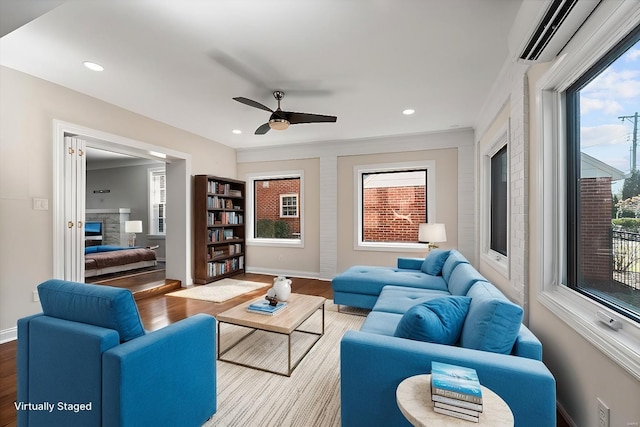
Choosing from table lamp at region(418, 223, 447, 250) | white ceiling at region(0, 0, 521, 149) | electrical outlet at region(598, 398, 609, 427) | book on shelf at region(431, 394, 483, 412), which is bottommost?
electrical outlet at region(598, 398, 609, 427)

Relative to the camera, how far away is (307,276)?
566 cm

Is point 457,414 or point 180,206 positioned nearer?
point 457,414

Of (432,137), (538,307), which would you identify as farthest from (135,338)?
(432,137)

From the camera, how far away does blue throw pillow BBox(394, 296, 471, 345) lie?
152cm

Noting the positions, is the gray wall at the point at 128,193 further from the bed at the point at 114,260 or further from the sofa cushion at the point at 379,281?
the sofa cushion at the point at 379,281

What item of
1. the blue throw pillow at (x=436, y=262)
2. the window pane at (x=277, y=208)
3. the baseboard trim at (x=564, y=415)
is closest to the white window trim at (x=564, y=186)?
the baseboard trim at (x=564, y=415)

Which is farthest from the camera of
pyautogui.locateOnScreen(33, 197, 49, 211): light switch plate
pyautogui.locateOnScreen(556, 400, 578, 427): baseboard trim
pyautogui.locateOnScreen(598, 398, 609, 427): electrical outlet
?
pyautogui.locateOnScreen(33, 197, 49, 211): light switch plate

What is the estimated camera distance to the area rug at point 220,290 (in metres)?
4.22

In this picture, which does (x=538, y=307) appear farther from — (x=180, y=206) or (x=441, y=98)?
(x=180, y=206)

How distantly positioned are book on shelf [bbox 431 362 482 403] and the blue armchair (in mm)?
1241

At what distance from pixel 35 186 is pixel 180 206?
6.73 ft

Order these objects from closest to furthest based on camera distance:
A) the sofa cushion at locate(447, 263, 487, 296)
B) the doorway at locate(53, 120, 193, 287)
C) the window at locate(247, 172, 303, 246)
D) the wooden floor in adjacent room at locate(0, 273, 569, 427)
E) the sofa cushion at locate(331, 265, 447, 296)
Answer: the wooden floor in adjacent room at locate(0, 273, 569, 427)
the sofa cushion at locate(447, 263, 487, 296)
the doorway at locate(53, 120, 193, 287)
the sofa cushion at locate(331, 265, 447, 296)
the window at locate(247, 172, 303, 246)

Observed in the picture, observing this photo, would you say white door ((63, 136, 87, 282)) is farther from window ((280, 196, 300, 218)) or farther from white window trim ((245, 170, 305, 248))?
window ((280, 196, 300, 218))

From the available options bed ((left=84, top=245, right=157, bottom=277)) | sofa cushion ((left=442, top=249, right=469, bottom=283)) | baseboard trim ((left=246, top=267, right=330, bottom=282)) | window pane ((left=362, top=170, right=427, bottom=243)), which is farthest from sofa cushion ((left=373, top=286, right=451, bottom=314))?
bed ((left=84, top=245, right=157, bottom=277))
